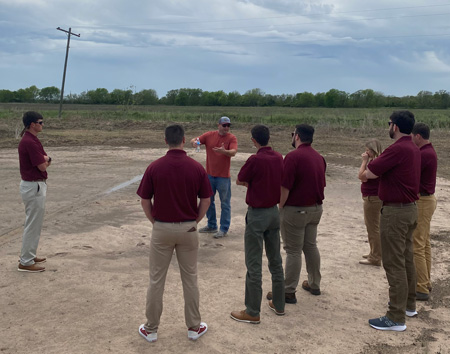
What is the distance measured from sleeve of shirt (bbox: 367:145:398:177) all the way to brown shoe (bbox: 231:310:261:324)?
1816 mm

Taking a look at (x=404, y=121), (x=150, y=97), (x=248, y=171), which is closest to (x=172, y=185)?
(x=248, y=171)

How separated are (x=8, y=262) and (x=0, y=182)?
22.6ft

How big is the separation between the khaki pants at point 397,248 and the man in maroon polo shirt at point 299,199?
744 millimetres

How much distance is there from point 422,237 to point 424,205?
1.18 feet

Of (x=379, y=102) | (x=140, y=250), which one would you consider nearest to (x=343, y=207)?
(x=140, y=250)

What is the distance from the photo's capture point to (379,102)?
285 feet

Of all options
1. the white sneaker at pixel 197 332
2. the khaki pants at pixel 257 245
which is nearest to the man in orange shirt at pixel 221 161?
the khaki pants at pixel 257 245

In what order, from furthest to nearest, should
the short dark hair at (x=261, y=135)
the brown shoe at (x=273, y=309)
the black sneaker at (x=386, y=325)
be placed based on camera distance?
the brown shoe at (x=273, y=309) < the short dark hair at (x=261, y=135) < the black sneaker at (x=386, y=325)

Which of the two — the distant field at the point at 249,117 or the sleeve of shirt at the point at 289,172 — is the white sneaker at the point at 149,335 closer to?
the sleeve of shirt at the point at 289,172

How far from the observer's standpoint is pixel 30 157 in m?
5.58

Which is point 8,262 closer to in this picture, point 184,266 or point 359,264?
point 184,266

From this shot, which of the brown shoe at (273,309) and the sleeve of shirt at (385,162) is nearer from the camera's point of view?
the sleeve of shirt at (385,162)

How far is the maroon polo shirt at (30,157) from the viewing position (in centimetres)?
557

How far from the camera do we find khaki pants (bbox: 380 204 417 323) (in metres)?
4.41
